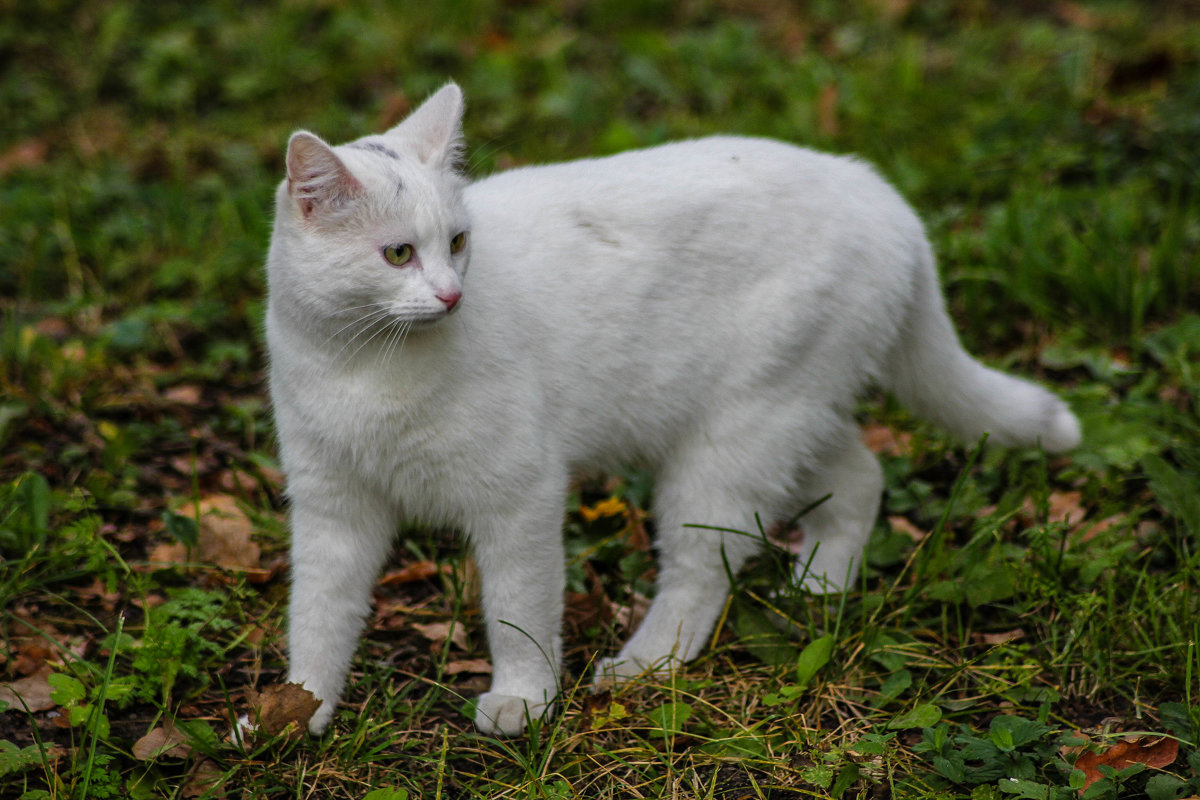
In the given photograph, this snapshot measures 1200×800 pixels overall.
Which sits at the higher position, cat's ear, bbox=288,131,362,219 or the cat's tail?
cat's ear, bbox=288,131,362,219

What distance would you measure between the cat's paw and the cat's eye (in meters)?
1.04

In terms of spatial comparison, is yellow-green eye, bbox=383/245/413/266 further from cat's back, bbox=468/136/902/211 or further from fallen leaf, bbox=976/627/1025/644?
fallen leaf, bbox=976/627/1025/644

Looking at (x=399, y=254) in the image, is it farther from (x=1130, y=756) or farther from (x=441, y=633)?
(x=1130, y=756)

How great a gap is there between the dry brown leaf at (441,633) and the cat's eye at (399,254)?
1.06 m

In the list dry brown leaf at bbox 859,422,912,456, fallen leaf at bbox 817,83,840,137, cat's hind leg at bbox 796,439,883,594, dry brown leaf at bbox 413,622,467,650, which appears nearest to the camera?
dry brown leaf at bbox 413,622,467,650

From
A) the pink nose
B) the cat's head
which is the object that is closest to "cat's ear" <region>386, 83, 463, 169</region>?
the cat's head

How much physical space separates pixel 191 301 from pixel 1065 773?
11.2 ft

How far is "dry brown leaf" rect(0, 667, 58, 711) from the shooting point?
8.08ft

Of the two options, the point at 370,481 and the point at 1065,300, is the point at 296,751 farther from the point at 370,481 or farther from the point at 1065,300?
the point at 1065,300

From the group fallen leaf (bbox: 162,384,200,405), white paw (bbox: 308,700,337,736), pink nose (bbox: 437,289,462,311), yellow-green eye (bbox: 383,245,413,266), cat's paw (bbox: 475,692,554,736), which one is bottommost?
fallen leaf (bbox: 162,384,200,405)

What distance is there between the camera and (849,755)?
2.32 m

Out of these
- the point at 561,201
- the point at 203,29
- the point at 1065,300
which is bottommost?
the point at 1065,300

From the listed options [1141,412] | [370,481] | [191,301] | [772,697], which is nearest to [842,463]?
[772,697]

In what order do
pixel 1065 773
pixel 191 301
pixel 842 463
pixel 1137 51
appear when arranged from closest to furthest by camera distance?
pixel 1065 773 < pixel 842 463 < pixel 191 301 < pixel 1137 51
